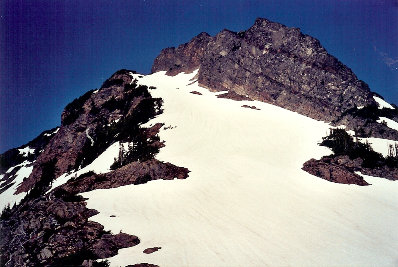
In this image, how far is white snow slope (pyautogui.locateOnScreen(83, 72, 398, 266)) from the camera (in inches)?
629

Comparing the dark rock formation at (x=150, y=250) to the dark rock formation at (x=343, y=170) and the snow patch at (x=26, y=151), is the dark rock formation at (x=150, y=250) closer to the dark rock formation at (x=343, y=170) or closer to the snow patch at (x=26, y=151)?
the dark rock formation at (x=343, y=170)

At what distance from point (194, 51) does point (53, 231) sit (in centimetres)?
10006

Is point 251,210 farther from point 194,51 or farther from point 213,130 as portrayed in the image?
point 194,51

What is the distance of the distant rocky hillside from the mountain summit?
0.97ft

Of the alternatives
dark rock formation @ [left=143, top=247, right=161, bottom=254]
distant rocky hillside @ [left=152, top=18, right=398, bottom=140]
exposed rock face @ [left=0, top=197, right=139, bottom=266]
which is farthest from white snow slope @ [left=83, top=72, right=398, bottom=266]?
distant rocky hillside @ [left=152, top=18, right=398, bottom=140]

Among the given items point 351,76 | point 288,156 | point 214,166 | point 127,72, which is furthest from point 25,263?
point 351,76

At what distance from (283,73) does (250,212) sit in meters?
60.0

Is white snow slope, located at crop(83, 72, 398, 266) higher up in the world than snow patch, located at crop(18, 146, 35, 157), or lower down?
lower down

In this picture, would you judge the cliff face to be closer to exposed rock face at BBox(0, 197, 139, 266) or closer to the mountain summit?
the mountain summit

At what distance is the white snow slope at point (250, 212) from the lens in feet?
52.4

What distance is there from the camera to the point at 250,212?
22.0 metres

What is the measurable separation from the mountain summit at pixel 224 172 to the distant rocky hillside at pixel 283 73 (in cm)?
30

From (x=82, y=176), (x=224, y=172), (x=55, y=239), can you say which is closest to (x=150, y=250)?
(x=55, y=239)

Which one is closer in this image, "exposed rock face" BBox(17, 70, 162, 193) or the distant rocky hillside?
"exposed rock face" BBox(17, 70, 162, 193)
